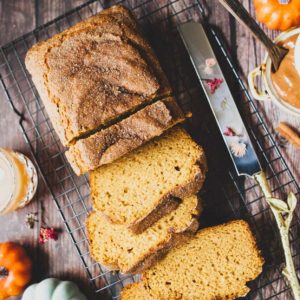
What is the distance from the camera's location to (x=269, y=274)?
3.17m

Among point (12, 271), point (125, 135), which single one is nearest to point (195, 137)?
point (125, 135)

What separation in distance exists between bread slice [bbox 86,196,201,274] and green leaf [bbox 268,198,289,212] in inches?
14.6

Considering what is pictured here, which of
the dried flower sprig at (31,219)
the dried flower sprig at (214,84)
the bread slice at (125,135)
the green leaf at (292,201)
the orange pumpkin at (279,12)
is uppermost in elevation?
the orange pumpkin at (279,12)

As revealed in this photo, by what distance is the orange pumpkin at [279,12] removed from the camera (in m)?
3.14

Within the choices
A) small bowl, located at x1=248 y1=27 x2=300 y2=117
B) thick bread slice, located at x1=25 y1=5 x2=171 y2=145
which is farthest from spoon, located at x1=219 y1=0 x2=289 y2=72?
thick bread slice, located at x1=25 y1=5 x2=171 y2=145

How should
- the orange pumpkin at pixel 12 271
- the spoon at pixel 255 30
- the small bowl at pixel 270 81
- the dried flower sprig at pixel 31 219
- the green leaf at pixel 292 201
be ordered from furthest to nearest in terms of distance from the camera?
the dried flower sprig at pixel 31 219 < the orange pumpkin at pixel 12 271 < the green leaf at pixel 292 201 < the small bowl at pixel 270 81 < the spoon at pixel 255 30

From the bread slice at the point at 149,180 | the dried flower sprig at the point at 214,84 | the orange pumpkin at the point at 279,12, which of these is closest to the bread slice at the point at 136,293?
the bread slice at the point at 149,180

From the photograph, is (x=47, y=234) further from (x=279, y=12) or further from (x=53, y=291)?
(x=279, y=12)

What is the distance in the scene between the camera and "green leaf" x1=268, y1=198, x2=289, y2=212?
2957 millimetres

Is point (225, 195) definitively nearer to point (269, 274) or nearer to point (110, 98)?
point (269, 274)

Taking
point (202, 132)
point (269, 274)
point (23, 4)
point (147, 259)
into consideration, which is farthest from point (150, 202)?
point (23, 4)

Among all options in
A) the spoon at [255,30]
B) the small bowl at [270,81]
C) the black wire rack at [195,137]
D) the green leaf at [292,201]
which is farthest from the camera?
the black wire rack at [195,137]

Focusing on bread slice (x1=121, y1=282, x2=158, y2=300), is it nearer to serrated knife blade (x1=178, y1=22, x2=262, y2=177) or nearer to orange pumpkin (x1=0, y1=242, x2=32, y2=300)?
orange pumpkin (x1=0, y1=242, x2=32, y2=300)

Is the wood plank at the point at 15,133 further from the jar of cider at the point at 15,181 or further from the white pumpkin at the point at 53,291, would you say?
the white pumpkin at the point at 53,291
